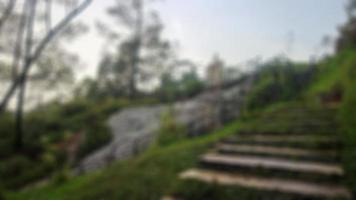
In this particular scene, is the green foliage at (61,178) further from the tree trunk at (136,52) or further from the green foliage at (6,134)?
the tree trunk at (136,52)

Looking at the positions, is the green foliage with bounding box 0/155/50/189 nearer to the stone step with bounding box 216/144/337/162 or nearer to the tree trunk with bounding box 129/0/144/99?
the stone step with bounding box 216/144/337/162

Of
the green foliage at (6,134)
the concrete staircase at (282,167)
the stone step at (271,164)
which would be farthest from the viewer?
the green foliage at (6,134)

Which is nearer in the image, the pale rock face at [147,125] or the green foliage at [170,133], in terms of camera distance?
the green foliage at [170,133]

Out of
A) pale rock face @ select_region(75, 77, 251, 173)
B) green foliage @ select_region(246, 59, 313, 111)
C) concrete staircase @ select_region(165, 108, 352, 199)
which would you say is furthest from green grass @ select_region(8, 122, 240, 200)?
green foliage @ select_region(246, 59, 313, 111)

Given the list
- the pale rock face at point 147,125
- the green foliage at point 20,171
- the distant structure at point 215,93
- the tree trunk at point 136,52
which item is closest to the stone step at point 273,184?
the pale rock face at point 147,125

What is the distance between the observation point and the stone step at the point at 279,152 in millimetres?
4566

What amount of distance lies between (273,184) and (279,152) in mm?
1266

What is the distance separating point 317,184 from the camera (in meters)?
3.86

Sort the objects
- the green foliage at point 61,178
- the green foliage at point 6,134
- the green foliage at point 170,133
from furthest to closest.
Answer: the green foliage at point 6,134 < the green foliage at point 170,133 < the green foliage at point 61,178

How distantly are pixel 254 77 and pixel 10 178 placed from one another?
13122mm

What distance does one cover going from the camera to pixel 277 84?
13.6 m

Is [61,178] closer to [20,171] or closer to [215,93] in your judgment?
[20,171]

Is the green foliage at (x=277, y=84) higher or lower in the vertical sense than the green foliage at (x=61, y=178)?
higher

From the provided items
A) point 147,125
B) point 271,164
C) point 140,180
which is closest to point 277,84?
point 147,125
